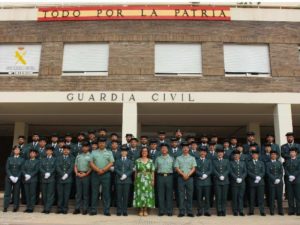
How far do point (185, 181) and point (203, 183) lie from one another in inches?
19.4

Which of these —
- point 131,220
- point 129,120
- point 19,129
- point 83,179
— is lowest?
point 131,220

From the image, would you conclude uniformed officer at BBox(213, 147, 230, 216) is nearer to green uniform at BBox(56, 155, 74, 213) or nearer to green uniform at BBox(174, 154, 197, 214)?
green uniform at BBox(174, 154, 197, 214)

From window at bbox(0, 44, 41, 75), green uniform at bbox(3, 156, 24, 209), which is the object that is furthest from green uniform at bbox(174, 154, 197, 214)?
window at bbox(0, 44, 41, 75)

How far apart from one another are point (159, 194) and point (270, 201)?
115 inches

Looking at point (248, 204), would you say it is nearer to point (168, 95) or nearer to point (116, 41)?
point (168, 95)

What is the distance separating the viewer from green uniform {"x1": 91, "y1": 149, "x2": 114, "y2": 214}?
8789 millimetres

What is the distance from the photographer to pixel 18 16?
1371 cm

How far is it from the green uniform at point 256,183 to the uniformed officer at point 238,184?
178 millimetres

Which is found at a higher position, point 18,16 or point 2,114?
point 18,16

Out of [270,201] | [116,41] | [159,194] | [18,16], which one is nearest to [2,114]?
[18,16]

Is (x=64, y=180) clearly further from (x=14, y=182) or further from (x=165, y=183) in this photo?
(x=165, y=183)

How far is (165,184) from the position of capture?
8852 millimetres

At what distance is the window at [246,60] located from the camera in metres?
13.3

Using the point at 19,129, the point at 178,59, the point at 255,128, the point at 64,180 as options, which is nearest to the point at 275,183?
the point at 64,180
